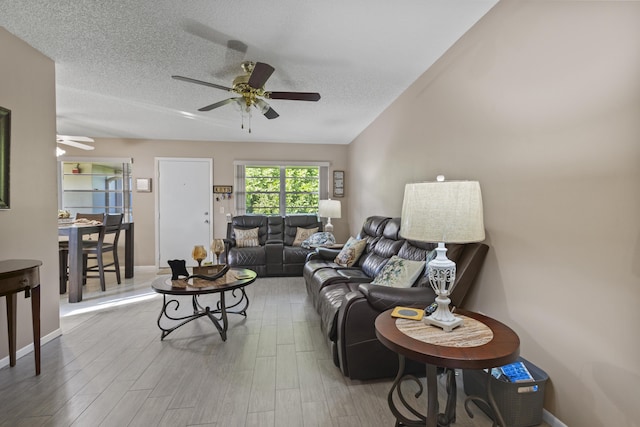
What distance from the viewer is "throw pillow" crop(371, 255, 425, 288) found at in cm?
232

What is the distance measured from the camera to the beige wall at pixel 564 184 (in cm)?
128

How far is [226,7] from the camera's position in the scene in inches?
77.9

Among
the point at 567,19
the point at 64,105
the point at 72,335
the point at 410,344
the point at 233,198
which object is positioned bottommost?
the point at 72,335

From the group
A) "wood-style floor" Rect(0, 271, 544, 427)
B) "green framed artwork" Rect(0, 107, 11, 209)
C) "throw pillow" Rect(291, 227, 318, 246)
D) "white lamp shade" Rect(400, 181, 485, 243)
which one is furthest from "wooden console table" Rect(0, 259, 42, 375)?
"throw pillow" Rect(291, 227, 318, 246)

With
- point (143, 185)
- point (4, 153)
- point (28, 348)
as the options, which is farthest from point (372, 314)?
point (143, 185)

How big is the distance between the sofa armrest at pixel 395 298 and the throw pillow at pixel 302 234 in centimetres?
344

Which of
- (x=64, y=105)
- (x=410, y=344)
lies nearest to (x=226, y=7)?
(x=410, y=344)

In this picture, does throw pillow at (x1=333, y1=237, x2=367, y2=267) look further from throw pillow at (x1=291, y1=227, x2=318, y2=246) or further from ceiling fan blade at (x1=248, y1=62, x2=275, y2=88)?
ceiling fan blade at (x1=248, y1=62, x2=275, y2=88)

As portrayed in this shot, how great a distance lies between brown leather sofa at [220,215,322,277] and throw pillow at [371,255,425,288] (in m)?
2.56

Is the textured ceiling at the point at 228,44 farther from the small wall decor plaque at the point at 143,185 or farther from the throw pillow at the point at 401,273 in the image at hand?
the small wall decor plaque at the point at 143,185

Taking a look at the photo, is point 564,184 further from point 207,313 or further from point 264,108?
point 207,313

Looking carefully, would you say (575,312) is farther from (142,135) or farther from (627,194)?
(142,135)

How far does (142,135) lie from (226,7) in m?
4.33

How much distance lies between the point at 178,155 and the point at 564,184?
19.3 ft
